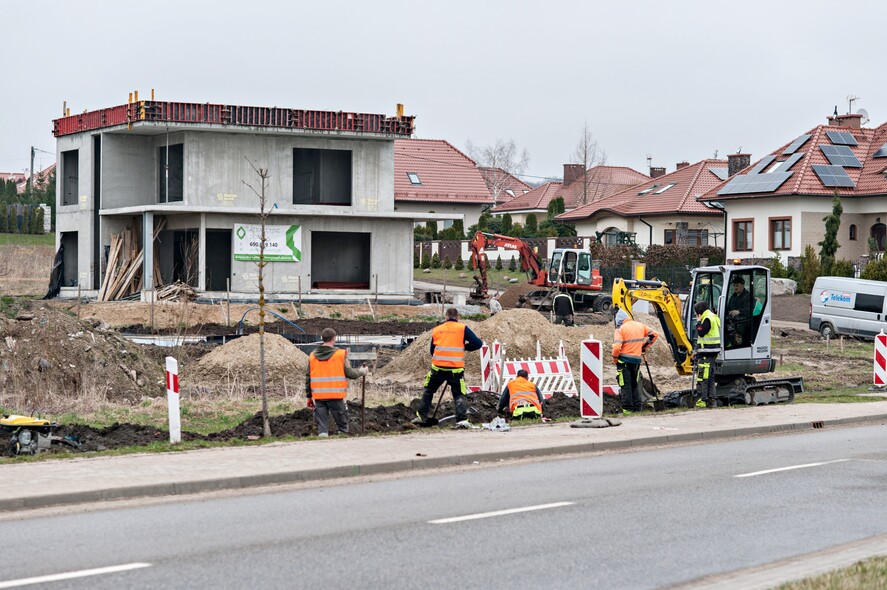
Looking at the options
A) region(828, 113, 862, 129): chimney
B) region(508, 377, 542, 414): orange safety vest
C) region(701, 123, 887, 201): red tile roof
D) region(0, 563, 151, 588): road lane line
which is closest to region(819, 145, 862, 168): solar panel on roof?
region(701, 123, 887, 201): red tile roof

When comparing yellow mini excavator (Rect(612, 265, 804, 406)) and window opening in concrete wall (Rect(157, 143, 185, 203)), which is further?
window opening in concrete wall (Rect(157, 143, 185, 203))

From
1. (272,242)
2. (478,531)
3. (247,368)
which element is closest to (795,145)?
(272,242)

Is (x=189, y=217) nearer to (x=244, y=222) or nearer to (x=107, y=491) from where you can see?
(x=244, y=222)

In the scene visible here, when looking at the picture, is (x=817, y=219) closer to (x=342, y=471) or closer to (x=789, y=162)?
(x=789, y=162)

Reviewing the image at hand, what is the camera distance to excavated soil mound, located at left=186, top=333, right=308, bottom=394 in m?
24.2

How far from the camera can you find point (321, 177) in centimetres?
5050

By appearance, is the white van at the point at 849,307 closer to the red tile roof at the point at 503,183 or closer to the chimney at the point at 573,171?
the chimney at the point at 573,171

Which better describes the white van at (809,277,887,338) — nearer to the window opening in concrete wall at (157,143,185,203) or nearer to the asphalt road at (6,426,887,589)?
the window opening in concrete wall at (157,143,185,203)

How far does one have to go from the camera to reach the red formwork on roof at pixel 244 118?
1858 inches

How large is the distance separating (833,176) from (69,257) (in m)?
36.1

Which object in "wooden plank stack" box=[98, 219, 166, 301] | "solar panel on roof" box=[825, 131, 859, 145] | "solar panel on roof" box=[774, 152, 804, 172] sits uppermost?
"solar panel on roof" box=[825, 131, 859, 145]

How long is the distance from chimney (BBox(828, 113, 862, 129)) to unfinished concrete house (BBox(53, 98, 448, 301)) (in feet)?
87.6

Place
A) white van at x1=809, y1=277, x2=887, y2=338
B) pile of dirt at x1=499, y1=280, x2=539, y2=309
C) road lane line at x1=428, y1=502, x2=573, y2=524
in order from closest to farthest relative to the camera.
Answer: road lane line at x1=428, y1=502, x2=573, y2=524
white van at x1=809, y1=277, x2=887, y2=338
pile of dirt at x1=499, y1=280, x2=539, y2=309

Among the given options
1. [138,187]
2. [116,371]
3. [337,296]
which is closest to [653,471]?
[116,371]
